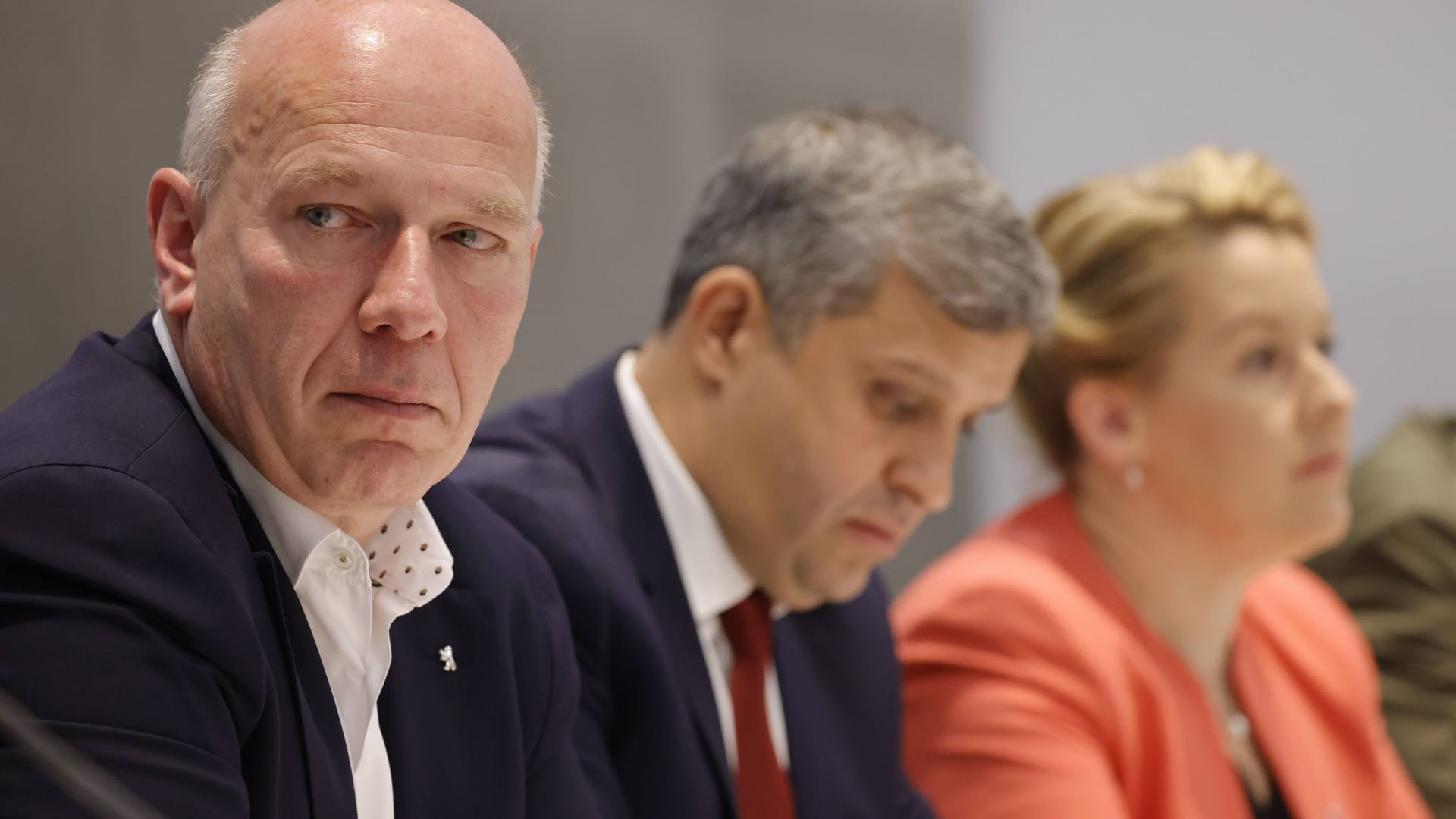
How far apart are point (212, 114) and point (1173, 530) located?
1.55 meters

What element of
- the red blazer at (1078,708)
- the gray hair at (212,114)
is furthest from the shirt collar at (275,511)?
the red blazer at (1078,708)

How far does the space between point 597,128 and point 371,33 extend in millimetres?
1338

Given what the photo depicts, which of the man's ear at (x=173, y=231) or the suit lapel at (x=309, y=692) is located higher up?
the man's ear at (x=173, y=231)

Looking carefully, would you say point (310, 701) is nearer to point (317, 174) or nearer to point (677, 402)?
point (317, 174)

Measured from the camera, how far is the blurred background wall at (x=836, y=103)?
1.59m

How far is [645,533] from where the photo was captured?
1588 mm

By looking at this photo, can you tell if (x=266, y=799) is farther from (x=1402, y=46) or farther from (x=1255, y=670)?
(x=1402, y=46)

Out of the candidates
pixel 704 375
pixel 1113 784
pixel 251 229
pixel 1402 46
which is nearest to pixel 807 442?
pixel 704 375

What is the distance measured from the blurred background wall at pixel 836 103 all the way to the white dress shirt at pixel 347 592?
398 millimetres

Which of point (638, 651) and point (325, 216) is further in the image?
point (638, 651)

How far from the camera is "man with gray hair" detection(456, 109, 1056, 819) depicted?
1.62 m

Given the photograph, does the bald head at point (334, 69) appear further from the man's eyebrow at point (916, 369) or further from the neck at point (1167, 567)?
the neck at point (1167, 567)

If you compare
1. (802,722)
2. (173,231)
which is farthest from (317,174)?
(802,722)

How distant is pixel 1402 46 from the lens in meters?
3.49
